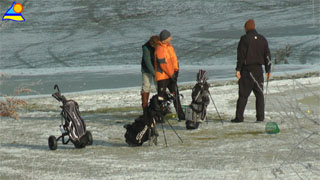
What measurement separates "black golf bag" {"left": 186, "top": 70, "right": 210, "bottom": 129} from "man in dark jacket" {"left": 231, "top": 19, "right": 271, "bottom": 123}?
0.67 meters

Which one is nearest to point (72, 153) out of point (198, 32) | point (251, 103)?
point (251, 103)

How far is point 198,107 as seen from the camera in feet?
33.2

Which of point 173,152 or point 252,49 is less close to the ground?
point 252,49

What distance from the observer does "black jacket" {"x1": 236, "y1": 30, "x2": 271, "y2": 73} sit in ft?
34.4

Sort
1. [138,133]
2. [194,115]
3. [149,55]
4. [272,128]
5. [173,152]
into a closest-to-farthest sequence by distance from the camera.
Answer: [173,152], [138,133], [272,128], [194,115], [149,55]

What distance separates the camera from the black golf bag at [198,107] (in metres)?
10.1

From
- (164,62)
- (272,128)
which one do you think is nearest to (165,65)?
(164,62)

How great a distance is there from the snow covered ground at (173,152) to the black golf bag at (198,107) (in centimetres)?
15

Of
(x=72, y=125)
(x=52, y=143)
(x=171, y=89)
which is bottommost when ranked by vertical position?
(x=52, y=143)

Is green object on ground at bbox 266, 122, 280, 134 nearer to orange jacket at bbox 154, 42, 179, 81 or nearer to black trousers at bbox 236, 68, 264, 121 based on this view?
black trousers at bbox 236, 68, 264, 121

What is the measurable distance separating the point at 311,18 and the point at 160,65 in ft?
83.1

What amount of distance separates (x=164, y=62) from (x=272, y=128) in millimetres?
1937

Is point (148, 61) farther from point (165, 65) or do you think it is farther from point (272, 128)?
point (272, 128)

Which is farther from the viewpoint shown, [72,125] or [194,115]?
[194,115]
